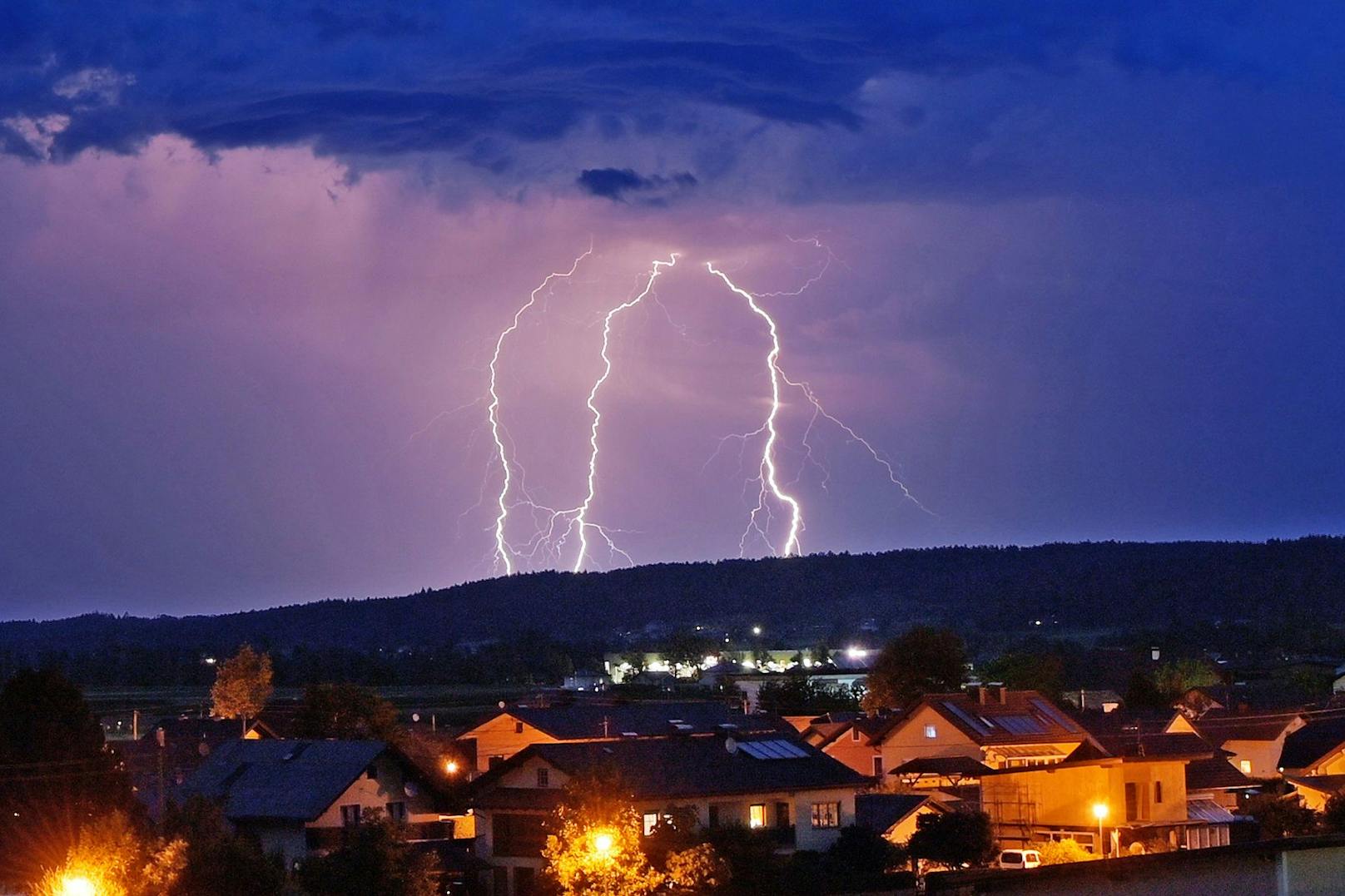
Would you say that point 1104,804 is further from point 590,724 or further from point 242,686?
point 242,686

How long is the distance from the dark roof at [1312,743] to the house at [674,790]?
23703 mm

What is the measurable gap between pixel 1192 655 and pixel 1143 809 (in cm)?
6874

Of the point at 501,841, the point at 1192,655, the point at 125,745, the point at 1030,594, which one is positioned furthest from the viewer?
the point at 1030,594

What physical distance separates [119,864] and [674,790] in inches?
458

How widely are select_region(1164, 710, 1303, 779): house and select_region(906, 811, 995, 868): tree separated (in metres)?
19.6

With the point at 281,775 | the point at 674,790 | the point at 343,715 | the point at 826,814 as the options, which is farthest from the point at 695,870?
the point at 343,715

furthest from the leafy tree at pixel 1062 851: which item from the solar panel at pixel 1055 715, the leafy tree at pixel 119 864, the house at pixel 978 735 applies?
the leafy tree at pixel 119 864

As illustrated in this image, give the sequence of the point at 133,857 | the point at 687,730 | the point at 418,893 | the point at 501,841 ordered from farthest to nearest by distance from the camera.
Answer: the point at 687,730 → the point at 501,841 → the point at 418,893 → the point at 133,857

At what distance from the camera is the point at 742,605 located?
19625 cm

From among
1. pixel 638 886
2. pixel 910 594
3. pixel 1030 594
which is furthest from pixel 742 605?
pixel 638 886

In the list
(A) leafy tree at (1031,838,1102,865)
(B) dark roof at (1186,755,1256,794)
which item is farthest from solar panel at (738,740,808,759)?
(B) dark roof at (1186,755,1256,794)

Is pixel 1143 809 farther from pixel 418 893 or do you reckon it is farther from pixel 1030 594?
pixel 1030 594

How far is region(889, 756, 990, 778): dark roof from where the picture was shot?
48250 millimetres

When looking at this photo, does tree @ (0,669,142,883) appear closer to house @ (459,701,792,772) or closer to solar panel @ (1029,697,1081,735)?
house @ (459,701,792,772)
